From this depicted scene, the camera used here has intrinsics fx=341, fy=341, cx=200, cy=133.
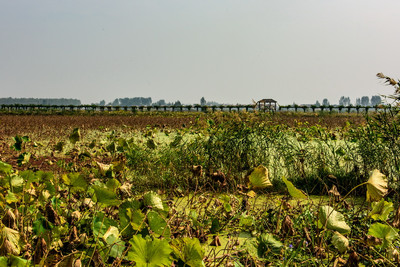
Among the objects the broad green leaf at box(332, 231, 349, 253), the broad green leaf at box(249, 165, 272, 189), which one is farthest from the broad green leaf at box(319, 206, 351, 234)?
the broad green leaf at box(249, 165, 272, 189)

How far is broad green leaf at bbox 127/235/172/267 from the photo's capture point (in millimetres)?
1153

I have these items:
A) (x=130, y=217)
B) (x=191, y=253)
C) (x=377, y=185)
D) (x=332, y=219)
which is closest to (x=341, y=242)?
(x=332, y=219)

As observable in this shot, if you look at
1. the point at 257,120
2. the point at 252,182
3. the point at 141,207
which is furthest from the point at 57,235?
the point at 257,120

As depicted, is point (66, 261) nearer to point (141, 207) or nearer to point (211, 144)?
point (141, 207)

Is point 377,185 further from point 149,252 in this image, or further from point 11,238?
point 11,238

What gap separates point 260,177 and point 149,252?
87 cm

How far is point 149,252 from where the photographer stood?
1172 millimetres

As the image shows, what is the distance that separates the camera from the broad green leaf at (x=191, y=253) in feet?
4.32

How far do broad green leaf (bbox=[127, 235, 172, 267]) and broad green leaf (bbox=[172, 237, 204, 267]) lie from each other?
0.17m

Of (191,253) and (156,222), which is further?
(156,222)

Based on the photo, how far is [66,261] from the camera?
1.16m

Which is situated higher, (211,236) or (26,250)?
(26,250)

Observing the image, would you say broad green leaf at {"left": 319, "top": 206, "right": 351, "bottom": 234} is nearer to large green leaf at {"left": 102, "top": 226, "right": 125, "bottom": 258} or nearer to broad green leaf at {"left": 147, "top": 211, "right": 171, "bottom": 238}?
broad green leaf at {"left": 147, "top": 211, "right": 171, "bottom": 238}

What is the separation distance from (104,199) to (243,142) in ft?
10.9
